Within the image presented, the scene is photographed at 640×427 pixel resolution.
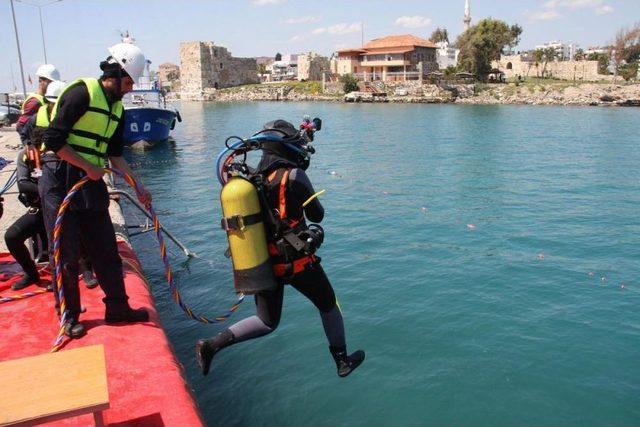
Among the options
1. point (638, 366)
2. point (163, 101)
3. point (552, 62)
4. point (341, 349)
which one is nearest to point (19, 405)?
point (341, 349)

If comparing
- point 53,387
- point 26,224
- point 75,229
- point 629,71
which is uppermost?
point 629,71

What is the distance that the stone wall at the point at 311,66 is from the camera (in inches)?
4862

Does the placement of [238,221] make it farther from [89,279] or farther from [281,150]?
[89,279]

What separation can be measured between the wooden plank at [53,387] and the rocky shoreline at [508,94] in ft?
262

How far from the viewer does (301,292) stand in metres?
4.56

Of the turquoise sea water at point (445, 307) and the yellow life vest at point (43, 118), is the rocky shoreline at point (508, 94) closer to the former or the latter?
the turquoise sea water at point (445, 307)

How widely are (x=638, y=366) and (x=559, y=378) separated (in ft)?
4.06

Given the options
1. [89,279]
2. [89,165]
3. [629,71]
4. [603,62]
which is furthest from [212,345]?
[603,62]

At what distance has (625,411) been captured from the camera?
5.95 m

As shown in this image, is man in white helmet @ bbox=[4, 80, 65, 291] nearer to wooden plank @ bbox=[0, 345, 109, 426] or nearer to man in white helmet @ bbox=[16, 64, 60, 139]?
man in white helmet @ bbox=[16, 64, 60, 139]

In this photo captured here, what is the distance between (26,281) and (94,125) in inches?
102

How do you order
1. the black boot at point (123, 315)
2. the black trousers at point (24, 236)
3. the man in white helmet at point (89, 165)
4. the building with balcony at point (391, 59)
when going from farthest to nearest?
1. the building with balcony at point (391, 59)
2. the black trousers at point (24, 236)
3. the black boot at point (123, 315)
4. the man in white helmet at point (89, 165)

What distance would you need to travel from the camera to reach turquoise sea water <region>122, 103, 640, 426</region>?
19.9 feet

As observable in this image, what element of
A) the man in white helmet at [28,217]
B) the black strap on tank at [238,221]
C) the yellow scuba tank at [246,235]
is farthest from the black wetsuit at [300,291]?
the man in white helmet at [28,217]
